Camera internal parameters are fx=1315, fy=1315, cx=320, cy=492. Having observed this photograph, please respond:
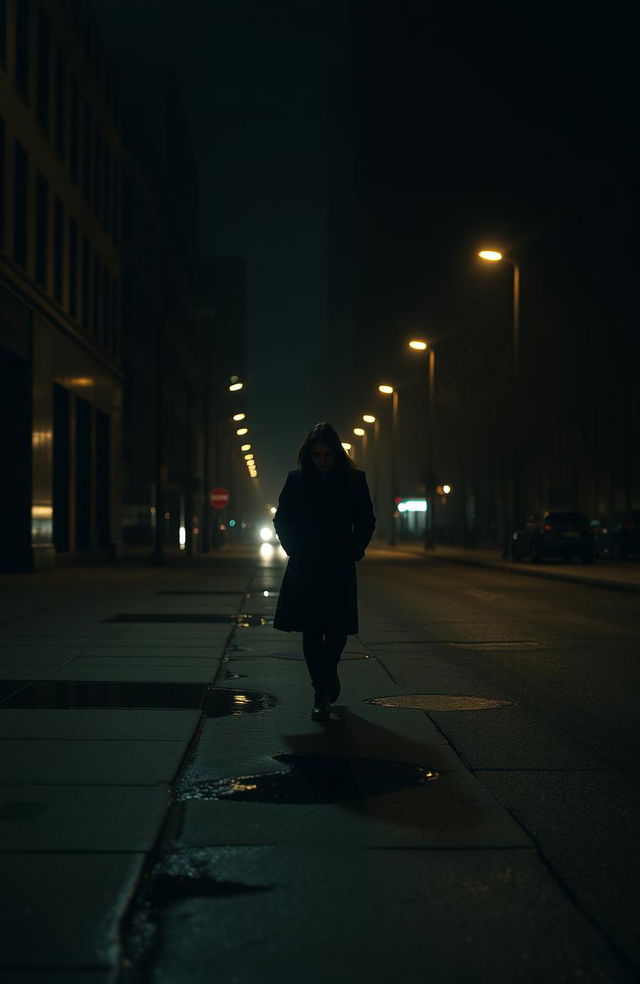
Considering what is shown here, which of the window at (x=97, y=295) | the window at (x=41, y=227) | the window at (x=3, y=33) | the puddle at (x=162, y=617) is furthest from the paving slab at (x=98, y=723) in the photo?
the window at (x=97, y=295)

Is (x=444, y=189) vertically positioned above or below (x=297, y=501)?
above

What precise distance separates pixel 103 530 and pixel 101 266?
8.32m

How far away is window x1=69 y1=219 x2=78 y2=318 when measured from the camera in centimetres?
3592

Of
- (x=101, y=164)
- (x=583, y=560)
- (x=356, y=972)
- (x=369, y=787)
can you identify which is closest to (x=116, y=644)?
(x=369, y=787)

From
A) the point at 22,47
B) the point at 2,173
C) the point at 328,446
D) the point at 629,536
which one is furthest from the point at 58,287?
the point at 328,446

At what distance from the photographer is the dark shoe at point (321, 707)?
7.83 metres

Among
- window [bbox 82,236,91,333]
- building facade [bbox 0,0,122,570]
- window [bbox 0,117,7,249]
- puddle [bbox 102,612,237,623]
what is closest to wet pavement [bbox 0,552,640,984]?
puddle [bbox 102,612,237,623]

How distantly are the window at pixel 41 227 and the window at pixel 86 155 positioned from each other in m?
5.62

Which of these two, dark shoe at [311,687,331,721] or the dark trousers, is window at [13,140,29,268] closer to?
the dark trousers

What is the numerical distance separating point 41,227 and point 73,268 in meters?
4.04

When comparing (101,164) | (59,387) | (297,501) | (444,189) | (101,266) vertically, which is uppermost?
(444,189)

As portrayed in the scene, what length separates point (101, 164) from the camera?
135 ft

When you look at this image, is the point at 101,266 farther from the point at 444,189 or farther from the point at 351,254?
the point at 351,254

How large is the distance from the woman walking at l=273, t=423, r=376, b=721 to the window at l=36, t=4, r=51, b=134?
→ 26.4 metres
